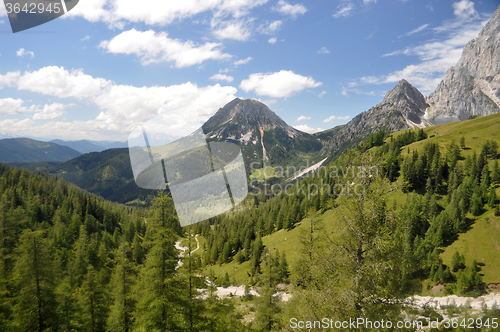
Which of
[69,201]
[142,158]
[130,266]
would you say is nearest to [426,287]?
[130,266]

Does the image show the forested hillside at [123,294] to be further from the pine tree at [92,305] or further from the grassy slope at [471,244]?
the grassy slope at [471,244]

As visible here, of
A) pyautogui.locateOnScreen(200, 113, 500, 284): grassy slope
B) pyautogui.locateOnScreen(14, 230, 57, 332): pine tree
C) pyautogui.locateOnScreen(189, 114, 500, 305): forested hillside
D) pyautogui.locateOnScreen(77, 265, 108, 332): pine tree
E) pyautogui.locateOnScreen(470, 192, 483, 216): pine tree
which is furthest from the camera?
pyautogui.locateOnScreen(470, 192, 483, 216): pine tree

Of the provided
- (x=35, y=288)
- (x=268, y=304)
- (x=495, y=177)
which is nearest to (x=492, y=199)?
(x=495, y=177)

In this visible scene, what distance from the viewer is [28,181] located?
110m

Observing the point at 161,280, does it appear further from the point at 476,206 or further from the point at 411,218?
the point at 476,206

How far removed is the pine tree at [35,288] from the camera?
1558cm

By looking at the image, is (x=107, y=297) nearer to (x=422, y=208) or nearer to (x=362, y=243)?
(x=362, y=243)

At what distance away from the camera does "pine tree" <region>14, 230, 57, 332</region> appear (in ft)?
51.1

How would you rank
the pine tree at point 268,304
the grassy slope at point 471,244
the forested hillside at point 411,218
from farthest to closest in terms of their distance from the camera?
the grassy slope at point 471,244 → the pine tree at point 268,304 → the forested hillside at point 411,218

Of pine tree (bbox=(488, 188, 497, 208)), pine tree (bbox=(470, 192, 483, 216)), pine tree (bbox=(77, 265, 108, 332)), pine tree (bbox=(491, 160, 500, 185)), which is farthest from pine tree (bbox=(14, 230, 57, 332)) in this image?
pine tree (bbox=(491, 160, 500, 185))

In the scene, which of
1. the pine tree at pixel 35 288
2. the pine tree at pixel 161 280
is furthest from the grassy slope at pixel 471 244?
the pine tree at pixel 35 288

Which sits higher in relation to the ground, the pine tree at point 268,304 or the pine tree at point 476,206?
the pine tree at point 268,304

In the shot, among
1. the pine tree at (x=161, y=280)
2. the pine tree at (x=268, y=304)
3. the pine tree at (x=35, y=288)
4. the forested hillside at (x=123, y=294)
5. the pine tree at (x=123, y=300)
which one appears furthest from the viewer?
the pine tree at (x=268, y=304)

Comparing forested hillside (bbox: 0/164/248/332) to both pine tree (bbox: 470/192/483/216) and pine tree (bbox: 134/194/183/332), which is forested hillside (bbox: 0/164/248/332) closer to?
pine tree (bbox: 134/194/183/332)
